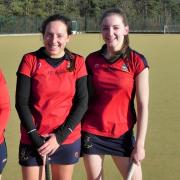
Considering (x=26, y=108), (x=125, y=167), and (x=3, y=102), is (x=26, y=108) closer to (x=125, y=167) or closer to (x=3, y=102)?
(x=3, y=102)

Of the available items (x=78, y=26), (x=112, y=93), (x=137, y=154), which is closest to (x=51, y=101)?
(x=112, y=93)

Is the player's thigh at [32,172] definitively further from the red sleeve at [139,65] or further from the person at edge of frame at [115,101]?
the red sleeve at [139,65]

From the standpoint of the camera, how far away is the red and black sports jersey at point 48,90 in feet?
Answer: 11.5

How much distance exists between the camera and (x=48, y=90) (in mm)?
3488

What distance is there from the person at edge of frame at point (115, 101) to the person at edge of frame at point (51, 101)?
0.13 metres

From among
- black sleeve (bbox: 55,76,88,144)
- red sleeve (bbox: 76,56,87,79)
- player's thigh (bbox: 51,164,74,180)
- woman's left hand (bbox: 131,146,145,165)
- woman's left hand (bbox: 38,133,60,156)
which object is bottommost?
player's thigh (bbox: 51,164,74,180)

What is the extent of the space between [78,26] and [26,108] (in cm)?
5708

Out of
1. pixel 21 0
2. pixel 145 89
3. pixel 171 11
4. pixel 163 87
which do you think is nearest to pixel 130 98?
pixel 145 89

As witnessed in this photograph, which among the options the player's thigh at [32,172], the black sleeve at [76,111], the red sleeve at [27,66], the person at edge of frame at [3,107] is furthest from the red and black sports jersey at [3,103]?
the black sleeve at [76,111]

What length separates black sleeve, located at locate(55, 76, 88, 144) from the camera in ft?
11.6

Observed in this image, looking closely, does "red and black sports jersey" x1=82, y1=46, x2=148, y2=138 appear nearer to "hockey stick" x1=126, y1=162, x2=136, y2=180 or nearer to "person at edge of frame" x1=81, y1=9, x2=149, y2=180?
"person at edge of frame" x1=81, y1=9, x2=149, y2=180

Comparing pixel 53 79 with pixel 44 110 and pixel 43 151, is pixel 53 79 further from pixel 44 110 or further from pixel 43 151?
pixel 43 151

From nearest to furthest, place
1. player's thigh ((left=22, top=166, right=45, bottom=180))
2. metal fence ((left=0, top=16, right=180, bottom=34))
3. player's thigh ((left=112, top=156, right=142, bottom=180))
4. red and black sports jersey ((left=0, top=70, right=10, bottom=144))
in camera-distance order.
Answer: red and black sports jersey ((left=0, top=70, right=10, bottom=144)) < player's thigh ((left=22, top=166, right=45, bottom=180)) < player's thigh ((left=112, top=156, right=142, bottom=180)) < metal fence ((left=0, top=16, right=180, bottom=34))

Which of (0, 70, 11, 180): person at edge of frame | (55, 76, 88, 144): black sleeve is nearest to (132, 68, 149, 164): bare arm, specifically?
(55, 76, 88, 144): black sleeve
